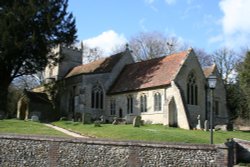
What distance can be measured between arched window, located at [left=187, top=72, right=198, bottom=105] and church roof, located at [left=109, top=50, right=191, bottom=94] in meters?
1.98

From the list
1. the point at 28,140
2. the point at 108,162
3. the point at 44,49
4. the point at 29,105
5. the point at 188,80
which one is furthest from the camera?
the point at 29,105

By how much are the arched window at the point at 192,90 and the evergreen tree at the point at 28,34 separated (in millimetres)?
14747

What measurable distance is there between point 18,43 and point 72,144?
24.6 meters

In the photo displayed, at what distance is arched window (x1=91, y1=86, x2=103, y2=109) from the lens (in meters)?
46.0

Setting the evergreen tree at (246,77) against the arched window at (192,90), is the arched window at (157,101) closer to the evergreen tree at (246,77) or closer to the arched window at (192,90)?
the arched window at (192,90)

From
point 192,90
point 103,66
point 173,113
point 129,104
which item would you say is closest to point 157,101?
point 173,113

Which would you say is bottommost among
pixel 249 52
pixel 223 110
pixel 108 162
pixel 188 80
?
pixel 108 162

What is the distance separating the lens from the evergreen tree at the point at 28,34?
41.8 metres

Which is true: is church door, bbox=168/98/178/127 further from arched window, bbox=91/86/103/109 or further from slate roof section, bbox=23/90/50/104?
slate roof section, bbox=23/90/50/104

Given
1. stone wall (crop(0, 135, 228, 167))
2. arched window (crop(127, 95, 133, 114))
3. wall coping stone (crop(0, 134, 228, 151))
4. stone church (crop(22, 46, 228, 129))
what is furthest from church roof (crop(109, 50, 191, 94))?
stone wall (crop(0, 135, 228, 167))

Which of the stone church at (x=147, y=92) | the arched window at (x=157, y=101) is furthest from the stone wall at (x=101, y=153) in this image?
the arched window at (x=157, y=101)

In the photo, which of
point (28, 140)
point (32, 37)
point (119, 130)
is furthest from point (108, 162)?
point (32, 37)

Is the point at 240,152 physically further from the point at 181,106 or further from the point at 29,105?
the point at 29,105

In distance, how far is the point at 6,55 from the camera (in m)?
41.9
